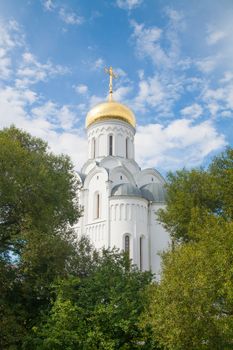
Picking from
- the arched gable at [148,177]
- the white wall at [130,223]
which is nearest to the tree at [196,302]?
the white wall at [130,223]

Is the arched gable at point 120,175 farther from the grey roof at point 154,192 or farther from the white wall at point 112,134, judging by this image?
the white wall at point 112,134

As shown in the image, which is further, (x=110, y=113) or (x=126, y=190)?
(x=110, y=113)

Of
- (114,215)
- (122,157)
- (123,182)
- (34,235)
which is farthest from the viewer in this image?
(122,157)

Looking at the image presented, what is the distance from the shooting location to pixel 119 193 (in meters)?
32.2

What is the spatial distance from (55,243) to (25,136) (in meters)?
5.62

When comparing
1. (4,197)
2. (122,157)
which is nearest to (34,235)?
(4,197)

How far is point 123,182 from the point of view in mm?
34312

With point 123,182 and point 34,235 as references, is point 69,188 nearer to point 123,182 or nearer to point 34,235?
point 34,235

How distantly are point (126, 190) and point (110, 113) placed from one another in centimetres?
793

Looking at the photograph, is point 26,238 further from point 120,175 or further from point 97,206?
point 120,175

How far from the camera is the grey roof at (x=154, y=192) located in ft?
110

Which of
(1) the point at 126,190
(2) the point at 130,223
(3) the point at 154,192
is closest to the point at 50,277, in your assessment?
(2) the point at 130,223

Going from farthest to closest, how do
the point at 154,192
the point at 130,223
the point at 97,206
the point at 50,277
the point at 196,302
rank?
the point at 154,192, the point at 97,206, the point at 130,223, the point at 50,277, the point at 196,302

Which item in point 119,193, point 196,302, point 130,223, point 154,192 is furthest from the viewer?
point 154,192
